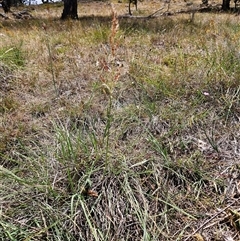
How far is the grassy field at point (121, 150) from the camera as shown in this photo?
1460mm

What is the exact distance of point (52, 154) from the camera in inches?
70.8

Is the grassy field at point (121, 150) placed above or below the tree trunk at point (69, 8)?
below

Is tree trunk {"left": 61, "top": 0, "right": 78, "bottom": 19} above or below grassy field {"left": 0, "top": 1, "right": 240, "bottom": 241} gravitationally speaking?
above

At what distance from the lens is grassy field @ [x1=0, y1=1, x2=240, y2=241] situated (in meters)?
1.46

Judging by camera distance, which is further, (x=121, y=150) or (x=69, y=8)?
(x=69, y=8)

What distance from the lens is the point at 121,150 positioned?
1.87 meters

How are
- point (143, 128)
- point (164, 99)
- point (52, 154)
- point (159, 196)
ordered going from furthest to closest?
1. point (164, 99)
2. point (143, 128)
3. point (52, 154)
4. point (159, 196)

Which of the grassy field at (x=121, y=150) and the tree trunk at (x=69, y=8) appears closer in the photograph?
the grassy field at (x=121, y=150)

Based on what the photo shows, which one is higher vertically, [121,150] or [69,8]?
[69,8]

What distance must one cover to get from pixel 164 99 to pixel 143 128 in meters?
0.51

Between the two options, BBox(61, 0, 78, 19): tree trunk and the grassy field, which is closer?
the grassy field

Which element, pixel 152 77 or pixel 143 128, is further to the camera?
pixel 152 77

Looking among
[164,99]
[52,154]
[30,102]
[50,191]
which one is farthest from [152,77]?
[50,191]

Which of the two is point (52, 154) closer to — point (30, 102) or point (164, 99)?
point (30, 102)
